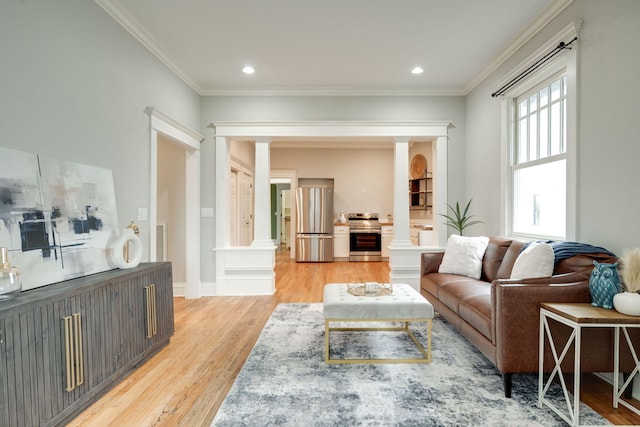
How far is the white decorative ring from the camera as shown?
2.40 metres

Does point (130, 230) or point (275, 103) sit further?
point (275, 103)

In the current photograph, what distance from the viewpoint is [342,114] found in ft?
14.9

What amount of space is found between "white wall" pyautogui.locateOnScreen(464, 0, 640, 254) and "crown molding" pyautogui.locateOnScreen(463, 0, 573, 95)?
6 centimetres

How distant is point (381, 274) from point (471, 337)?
11.4 feet

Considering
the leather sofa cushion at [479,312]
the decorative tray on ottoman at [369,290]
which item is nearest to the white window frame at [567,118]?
the leather sofa cushion at [479,312]

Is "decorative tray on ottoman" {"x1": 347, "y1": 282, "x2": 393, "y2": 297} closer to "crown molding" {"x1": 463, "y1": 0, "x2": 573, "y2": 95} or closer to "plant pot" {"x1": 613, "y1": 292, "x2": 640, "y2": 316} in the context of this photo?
"plant pot" {"x1": 613, "y1": 292, "x2": 640, "y2": 316}

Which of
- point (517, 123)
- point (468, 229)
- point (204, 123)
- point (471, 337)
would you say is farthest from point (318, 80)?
point (471, 337)

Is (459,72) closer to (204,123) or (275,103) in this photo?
(275,103)

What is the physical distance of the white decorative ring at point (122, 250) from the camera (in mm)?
2404

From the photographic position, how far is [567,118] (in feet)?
8.56

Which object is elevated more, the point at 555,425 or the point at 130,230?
the point at 130,230

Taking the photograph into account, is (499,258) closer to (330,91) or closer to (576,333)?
(576,333)

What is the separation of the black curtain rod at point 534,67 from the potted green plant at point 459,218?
4.63ft

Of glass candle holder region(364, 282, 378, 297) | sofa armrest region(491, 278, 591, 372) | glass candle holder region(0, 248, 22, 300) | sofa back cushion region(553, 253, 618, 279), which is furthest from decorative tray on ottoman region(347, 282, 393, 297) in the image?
glass candle holder region(0, 248, 22, 300)
